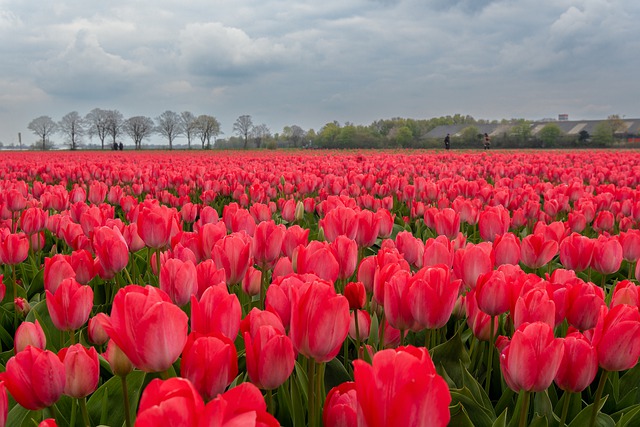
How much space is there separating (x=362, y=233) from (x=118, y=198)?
296cm

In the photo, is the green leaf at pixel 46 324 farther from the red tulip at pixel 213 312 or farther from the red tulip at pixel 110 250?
the red tulip at pixel 213 312

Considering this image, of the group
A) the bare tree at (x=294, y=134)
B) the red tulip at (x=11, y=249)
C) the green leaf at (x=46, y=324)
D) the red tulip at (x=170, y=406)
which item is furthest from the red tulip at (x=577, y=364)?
the bare tree at (x=294, y=134)

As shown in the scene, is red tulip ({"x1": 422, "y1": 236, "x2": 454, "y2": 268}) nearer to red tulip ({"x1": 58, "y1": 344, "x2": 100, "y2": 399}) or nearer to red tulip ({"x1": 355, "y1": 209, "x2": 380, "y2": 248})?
red tulip ({"x1": 355, "y1": 209, "x2": 380, "y2": 248})

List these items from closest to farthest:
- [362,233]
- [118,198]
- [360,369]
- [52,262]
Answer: [360,369], [52,262], [362,233], [118,198]

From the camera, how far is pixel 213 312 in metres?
1.10

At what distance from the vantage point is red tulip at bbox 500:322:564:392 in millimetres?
1082

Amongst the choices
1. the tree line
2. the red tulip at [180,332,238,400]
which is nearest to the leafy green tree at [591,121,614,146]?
the tree line

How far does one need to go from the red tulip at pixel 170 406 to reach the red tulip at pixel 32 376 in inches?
20.0

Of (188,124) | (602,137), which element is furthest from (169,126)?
(602,137)

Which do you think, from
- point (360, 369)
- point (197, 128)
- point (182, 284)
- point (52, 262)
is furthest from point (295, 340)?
point (197, 128)

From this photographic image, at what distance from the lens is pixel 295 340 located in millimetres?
1063

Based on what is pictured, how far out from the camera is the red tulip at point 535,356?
1.08 meters

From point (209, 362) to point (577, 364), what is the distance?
816 mm

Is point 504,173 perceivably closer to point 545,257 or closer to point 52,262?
point 545,257
